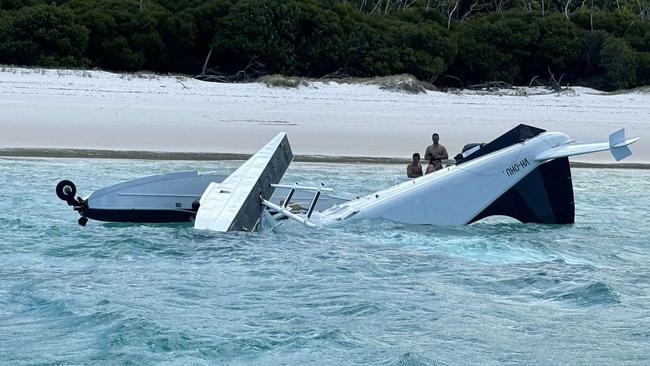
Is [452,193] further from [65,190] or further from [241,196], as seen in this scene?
[65,190]

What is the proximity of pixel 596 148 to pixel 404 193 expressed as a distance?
2.40m

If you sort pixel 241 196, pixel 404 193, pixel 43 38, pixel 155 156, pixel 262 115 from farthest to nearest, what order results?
pixel 43 38
pixel 262 115
pixel 155 156
pixel 404 193
pixel 241 196

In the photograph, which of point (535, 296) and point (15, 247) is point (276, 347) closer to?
point (535, 296)

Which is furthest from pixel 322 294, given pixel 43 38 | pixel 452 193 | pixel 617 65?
pixel 617 65

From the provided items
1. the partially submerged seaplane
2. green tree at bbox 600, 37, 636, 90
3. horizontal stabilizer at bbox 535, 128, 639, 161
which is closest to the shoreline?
the partially submerged seaplane

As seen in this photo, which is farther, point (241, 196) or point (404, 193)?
point (404, 193)

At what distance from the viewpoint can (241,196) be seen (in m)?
12.5

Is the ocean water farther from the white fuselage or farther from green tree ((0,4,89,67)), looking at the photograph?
green tree ((0,4,89,67))

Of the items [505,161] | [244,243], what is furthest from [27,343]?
Result: [505,161]

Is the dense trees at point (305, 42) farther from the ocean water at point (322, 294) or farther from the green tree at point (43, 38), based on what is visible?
the ocean water at point (322, 294)

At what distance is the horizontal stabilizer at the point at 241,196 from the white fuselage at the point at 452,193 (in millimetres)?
812

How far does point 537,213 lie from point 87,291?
6459 millimetres

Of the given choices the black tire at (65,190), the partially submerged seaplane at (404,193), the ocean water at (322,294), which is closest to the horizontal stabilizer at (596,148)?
the partially submerged seaplane at (404,193)

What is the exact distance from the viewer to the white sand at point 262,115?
23.7m
